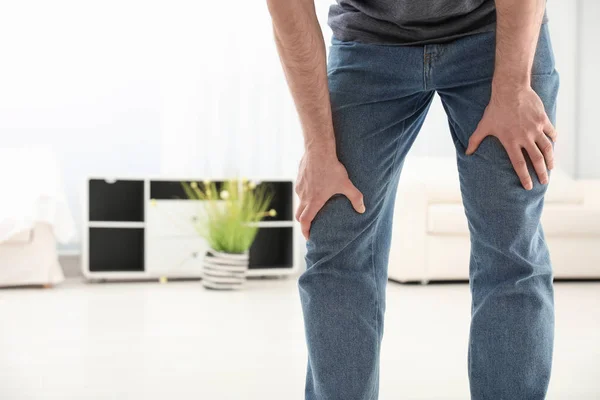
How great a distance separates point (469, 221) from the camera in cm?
130

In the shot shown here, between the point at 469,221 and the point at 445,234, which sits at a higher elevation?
the point at 469,221

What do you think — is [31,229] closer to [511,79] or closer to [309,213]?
[309,213]

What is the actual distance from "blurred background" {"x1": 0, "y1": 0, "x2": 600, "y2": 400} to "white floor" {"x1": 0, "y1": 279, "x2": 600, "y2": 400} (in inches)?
1.1

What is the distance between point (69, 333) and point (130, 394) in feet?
3.26

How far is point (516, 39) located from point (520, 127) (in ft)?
0.42

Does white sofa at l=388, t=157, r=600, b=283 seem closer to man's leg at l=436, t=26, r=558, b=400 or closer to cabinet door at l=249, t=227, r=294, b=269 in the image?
cabinet door at l=249, t=227, r=294, b=269

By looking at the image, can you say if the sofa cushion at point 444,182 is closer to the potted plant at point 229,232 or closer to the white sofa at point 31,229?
the potted plant at point 229,232

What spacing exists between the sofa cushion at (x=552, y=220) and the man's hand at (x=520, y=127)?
317cm

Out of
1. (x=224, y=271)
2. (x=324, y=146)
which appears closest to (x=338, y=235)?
(x=324, y=146)

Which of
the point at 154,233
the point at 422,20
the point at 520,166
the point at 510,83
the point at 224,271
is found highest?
the point at 422,20

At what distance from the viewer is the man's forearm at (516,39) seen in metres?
1.16

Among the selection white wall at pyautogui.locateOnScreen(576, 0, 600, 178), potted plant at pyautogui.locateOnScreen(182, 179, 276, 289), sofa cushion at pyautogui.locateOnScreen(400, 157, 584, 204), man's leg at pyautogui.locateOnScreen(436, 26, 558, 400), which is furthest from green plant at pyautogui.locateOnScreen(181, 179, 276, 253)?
man's leg at pyautogui.locateOnScreen(436, 26, 558, 400)

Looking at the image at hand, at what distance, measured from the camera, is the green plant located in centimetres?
430

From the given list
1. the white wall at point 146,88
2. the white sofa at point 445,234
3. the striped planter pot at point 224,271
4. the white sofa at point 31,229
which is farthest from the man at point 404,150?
the white wall at point 146,88
